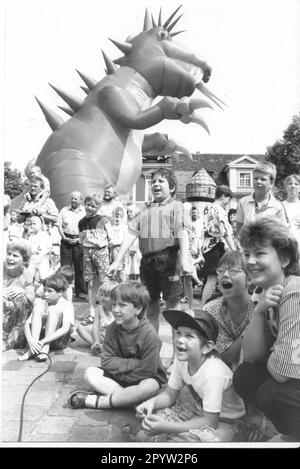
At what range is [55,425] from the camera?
2.45m

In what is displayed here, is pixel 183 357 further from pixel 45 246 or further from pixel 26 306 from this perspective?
pixel 45 246

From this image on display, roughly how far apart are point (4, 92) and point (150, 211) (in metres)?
1.18

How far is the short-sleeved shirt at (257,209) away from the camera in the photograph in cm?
326

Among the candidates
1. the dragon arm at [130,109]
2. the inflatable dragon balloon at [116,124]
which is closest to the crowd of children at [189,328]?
the inflatable dragon balloon at [116,124]

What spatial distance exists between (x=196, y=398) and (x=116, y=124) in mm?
4333

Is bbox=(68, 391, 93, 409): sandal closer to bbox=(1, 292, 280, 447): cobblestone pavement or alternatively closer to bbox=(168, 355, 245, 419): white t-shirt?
bbox=(1, 292, 280, 447): cobblestone pavement

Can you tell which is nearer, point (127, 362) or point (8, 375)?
point (127, 362)

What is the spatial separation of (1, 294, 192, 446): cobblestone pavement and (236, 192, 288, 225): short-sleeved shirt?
1137mm

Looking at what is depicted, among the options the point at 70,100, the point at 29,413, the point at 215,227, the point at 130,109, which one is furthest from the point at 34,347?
the point at 130,109

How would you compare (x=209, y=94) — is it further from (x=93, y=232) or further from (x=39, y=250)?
(x=39, y=250)

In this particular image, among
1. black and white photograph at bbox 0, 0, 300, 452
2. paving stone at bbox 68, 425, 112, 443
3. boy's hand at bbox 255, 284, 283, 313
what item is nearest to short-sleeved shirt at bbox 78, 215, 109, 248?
black and white photograph at bbox 0, 0, 300, 452
